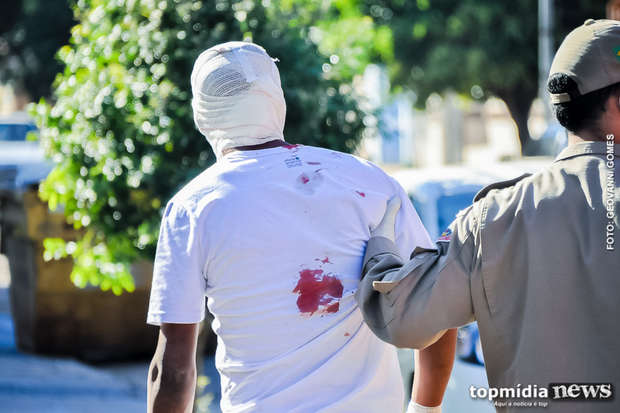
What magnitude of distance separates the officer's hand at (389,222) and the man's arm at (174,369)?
50 centimetres

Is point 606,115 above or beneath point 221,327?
above

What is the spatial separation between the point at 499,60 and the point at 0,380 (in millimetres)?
16064

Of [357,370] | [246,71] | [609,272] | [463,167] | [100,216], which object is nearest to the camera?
[609,272]

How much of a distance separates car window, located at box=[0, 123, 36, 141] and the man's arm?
16401mm

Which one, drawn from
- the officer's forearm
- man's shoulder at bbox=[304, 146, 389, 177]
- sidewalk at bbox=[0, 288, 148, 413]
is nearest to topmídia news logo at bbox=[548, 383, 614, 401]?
the officer's forearm

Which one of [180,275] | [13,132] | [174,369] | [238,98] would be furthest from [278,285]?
[13,132]

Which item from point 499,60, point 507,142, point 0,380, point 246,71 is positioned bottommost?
point 507,142

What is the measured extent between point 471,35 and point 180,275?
2025 cm

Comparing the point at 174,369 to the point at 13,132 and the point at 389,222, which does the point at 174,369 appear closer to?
the point at 389,222

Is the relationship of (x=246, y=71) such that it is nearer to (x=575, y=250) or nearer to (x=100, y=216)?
(x=575, y=250)

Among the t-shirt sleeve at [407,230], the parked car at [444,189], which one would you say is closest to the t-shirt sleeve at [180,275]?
the t-shirt sleeve at [407,230]

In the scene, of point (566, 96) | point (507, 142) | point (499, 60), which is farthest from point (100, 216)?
point (507, 142)

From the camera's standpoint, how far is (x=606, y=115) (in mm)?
2141

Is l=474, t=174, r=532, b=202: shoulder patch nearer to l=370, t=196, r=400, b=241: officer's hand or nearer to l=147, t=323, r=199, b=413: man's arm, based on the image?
l=370, t=196, r=400, b=241: officer's hand
